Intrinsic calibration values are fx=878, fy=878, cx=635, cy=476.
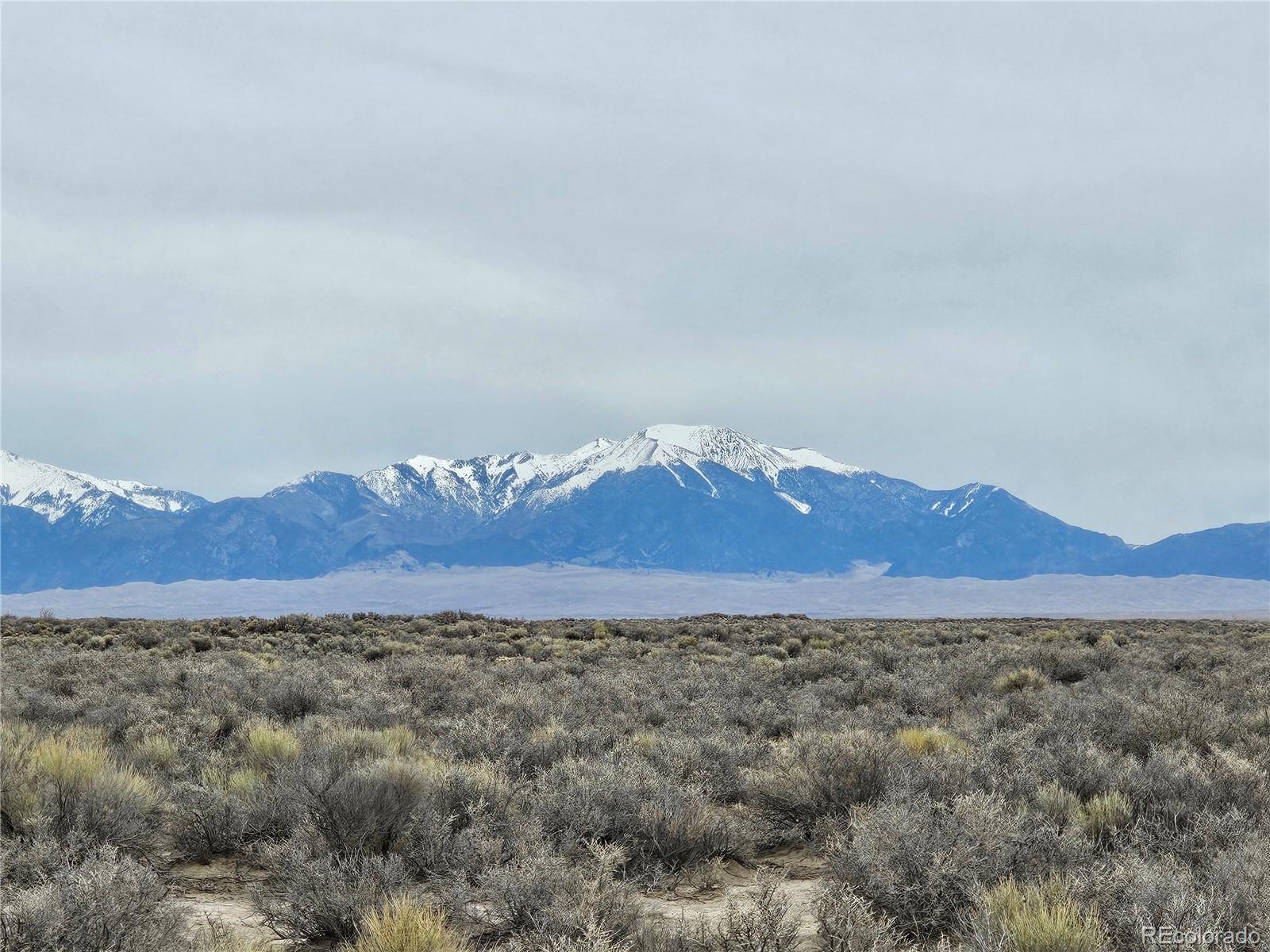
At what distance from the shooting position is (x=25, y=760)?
771cm

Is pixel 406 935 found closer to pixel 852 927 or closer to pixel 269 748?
pixel 852 927

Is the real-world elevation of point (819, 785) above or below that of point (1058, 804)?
below

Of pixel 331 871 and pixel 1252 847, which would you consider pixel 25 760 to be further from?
pixel 1252 847

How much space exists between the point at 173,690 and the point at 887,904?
13.3m

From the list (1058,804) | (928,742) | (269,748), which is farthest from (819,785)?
(269,748)

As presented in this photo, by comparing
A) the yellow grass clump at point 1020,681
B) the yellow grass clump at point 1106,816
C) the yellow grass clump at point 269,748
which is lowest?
the yellow grass clump at point 1020,681

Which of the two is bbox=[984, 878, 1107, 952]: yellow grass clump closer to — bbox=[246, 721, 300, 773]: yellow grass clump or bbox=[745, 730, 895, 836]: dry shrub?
Answer: bbox=[745, 730, 895, 836]: dry shrub

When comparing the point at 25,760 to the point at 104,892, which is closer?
the point at 104,892

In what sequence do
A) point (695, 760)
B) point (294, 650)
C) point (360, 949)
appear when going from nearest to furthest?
point (360, 949) → point (695, 760) → point (294, 650)

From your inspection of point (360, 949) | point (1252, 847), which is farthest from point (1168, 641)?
point (360, 949)

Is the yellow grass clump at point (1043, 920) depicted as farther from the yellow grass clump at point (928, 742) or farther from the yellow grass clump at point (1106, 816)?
the yellow grass clump at point (928, 742)

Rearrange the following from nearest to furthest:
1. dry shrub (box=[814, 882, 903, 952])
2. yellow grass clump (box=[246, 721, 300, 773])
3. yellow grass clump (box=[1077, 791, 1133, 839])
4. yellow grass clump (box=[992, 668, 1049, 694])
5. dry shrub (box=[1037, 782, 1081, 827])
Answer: dry shrub (box=[814, 882, 903, 952])
yellow grass clump (box=[1077, 791, 1133, 839])
dry shrub (box=[1037, 782, 1081, 827])
yellow grass clump (box=[246, 721, 300, 773])
yellow grass clump (box=[992, 668, 1049, 694])

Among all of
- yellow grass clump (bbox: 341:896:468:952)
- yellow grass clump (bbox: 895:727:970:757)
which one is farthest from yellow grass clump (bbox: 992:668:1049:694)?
yellow grass clump (bbox: 341:896:468:952)

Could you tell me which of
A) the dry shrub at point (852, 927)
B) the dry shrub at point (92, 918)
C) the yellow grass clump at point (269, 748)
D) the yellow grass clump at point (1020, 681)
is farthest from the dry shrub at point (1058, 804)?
the yellow grass clump at point (1020, 681)
